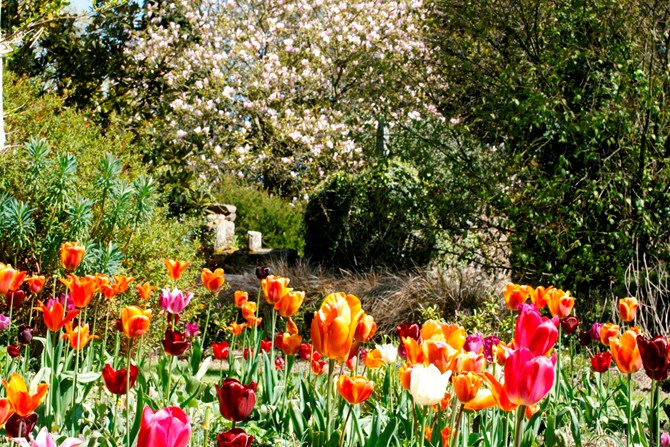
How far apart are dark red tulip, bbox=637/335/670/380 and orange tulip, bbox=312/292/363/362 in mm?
674

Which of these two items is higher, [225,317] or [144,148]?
[144,148]

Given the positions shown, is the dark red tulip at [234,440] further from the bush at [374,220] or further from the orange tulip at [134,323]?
the bush at [374,220]

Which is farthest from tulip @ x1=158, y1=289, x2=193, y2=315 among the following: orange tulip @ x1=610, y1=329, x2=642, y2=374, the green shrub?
the green shrub

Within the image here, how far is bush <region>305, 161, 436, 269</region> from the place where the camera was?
24.8 feet

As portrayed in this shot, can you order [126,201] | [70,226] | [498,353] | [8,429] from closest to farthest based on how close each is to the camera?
[8,429], [498,353], [70,226], [126,201]

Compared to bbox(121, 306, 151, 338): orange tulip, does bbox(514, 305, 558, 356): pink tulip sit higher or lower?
higher

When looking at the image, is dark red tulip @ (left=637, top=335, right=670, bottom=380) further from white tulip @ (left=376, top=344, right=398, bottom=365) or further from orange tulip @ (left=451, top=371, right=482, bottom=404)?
white tulip @ (left=376, top=344, right=398, bottom=365)

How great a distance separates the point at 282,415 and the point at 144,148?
4873 mm

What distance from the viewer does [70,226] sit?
14.7ft

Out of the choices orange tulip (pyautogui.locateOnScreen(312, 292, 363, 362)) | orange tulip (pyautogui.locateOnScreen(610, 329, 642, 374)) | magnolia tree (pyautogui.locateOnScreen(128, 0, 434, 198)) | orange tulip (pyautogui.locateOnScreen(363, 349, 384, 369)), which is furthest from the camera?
magnolia tree (pyautogui.locateOnScreen(128, 0, 434, 198))

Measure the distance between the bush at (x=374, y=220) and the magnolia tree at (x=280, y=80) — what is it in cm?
548

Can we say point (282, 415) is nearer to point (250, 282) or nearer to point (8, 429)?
point (8, 429)

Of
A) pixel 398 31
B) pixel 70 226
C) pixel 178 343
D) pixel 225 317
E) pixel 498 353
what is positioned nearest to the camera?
pixel 498 353

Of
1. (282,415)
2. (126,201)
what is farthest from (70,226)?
(282,415)
